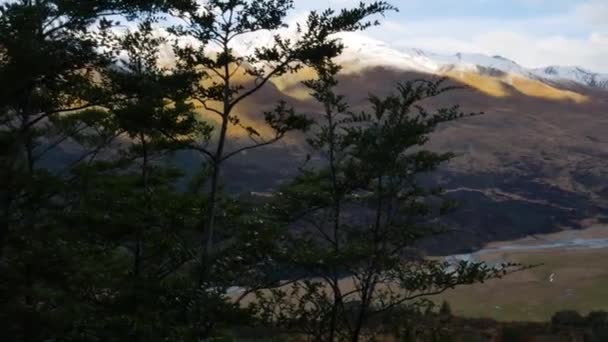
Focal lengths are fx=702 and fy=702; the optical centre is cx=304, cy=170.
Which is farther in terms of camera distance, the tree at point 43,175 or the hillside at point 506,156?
the hillside at point 506,156

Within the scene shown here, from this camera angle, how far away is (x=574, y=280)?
47.5 metres

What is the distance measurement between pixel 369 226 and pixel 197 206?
3.12 m

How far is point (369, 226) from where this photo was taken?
445 inches

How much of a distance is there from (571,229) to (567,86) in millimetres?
71699

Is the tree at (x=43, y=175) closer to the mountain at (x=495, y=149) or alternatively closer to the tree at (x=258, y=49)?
the tree at (x=258, y=49)

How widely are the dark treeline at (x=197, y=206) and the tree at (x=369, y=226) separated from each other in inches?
1.3

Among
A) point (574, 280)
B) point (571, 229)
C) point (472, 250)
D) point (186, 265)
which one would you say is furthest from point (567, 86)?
point (186, 265)

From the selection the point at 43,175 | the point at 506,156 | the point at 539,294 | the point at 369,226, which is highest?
the point at 506,156

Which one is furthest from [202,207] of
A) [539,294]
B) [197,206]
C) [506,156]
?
[506,156]

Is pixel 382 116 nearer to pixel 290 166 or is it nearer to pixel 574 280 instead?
pixel 574 280

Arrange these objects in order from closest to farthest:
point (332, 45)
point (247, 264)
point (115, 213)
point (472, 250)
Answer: point (332, 45) → point (247, 264) → point (115, 213) → point (472, 250)

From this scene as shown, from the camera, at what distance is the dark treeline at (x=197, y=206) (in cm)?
925

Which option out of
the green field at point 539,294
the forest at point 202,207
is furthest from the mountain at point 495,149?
the forest at point 202,207

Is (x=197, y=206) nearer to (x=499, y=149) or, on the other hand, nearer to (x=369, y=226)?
(x=369, y=226)
